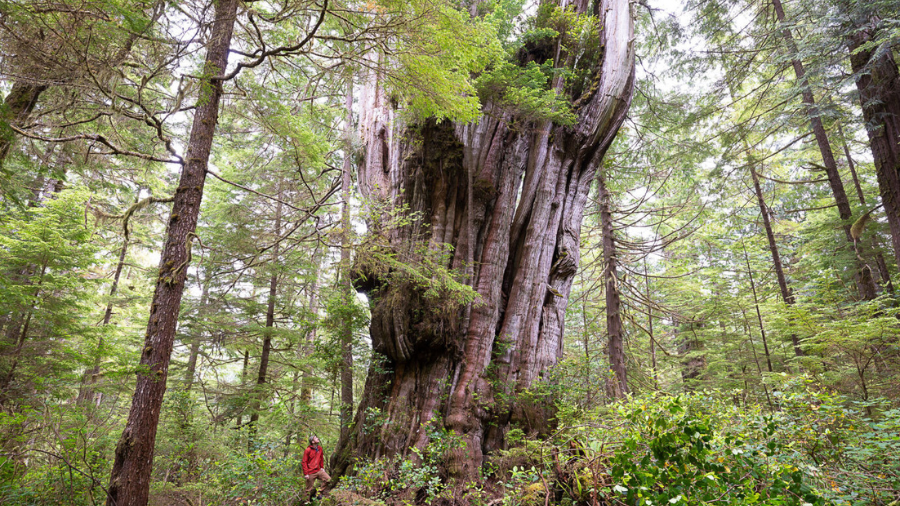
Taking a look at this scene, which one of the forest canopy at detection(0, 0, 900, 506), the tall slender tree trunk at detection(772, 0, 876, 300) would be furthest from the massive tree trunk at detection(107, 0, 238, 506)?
the tall slender tree trunk at detection(772, 0, 876, 300)

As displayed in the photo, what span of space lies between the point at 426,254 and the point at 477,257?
1581 millimetres

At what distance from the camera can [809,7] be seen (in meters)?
8.07

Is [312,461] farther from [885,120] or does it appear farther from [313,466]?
[885,120]

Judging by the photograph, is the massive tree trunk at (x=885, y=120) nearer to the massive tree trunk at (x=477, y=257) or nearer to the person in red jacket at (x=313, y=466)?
the massive tree trunk at (x=477, y=257)

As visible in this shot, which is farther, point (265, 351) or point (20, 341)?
point (265, 351)

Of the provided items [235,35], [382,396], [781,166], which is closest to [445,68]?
[235,35]

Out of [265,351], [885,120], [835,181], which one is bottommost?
[265,351]

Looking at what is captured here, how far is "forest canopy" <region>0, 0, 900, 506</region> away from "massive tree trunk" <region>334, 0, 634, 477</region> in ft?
0.16

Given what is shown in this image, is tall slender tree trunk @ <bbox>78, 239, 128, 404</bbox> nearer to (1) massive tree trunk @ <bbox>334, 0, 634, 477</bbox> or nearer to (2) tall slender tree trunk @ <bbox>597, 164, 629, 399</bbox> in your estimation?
(1) massive tree trunk @ <bbox>334, 0, 634, 477</bbox>

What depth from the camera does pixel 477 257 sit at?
762cm

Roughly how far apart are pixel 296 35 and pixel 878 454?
26.6 feet

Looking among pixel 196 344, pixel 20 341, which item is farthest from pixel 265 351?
pixel 20 341

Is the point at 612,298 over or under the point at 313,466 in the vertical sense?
over

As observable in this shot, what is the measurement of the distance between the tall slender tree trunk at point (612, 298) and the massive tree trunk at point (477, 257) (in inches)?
72.5
